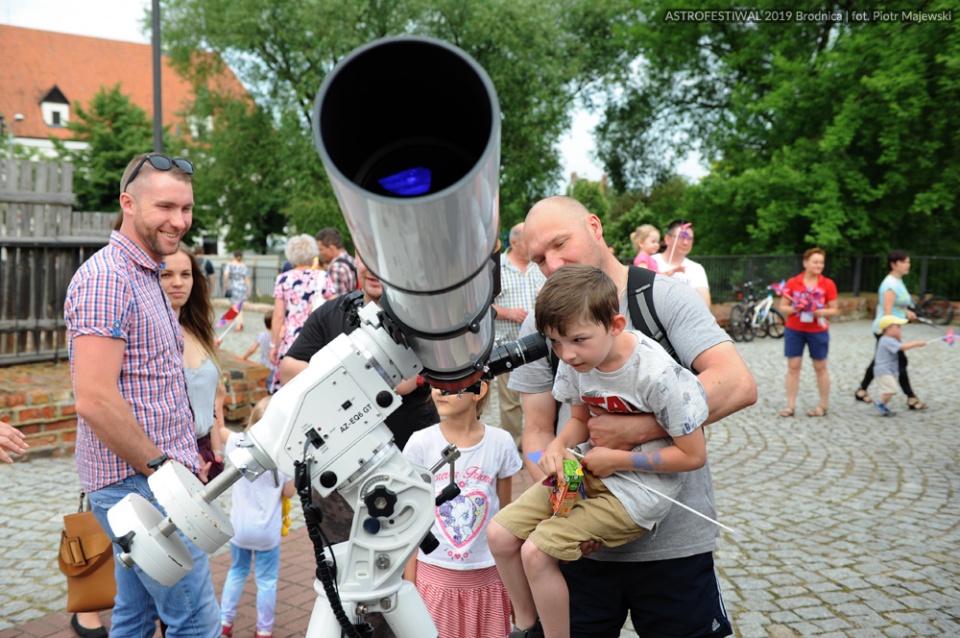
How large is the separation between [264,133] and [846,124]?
61.6 ft

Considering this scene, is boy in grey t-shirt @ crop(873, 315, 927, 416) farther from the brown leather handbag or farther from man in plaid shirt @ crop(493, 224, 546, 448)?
the brown leather handbag

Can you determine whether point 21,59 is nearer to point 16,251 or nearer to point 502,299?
point 16,251

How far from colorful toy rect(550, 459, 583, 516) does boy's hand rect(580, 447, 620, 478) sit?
0.04m

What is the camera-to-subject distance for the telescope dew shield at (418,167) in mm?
1304

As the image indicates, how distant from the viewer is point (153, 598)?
266 centimetres

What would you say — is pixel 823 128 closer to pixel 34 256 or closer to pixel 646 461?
pixel 34 256

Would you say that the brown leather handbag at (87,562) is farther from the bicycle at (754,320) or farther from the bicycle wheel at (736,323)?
the bicycle wheel at (736,323)

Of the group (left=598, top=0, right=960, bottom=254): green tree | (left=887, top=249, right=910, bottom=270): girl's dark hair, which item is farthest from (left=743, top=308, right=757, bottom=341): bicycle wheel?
(left=887, top=249, right=910, bottom=270): girl's dark hair

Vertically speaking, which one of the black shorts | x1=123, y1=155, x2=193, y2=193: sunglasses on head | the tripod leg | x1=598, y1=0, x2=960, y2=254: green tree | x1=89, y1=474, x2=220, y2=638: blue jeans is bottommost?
x1=89, y1=474, x2=220, y2=638: blue jeans

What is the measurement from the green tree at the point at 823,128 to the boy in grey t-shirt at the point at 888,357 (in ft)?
40.0

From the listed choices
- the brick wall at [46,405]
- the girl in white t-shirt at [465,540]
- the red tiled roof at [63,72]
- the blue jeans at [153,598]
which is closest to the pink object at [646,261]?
the brick wall at [46,405]

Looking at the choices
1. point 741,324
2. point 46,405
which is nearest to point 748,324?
point 741,324

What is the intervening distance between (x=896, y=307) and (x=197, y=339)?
8892mm

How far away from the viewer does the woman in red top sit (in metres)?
8.77
